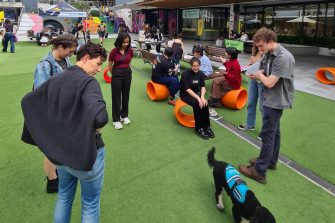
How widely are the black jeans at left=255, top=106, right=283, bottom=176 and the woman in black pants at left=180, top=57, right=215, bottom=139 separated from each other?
1381 millimetres

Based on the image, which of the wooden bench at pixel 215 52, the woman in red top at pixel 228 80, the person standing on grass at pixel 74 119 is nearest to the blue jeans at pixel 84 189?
the person standing on grass at pixel 74 119

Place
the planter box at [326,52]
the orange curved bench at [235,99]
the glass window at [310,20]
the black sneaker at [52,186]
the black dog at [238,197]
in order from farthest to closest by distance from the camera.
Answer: the glass window at [310,20] → the planter box at [326,52] → the orange curved bench at [235,99] → the black sneaker at [52,186] → the black dog at [238,197]

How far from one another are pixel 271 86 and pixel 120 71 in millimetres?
2682

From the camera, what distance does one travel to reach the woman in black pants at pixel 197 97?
16.0 ft

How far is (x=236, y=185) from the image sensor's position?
277 cm

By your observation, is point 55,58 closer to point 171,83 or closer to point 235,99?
point 171,83

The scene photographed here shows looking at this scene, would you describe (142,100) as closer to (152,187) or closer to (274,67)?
(152,187)

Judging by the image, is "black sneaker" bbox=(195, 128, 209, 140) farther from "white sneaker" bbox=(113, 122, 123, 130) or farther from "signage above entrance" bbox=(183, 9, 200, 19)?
"signage above entrance" bbox=(183, 9, 200, 19)

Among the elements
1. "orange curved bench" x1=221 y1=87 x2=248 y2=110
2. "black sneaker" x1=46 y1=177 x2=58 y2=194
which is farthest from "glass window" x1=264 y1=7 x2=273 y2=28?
"black sneaker" x1=46 y1=177 x2=58 y2=194

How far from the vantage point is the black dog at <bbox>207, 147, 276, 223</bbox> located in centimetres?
226

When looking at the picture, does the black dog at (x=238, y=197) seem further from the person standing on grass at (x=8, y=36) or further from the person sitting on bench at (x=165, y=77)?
the person standing on grass at (x=8, y=36)

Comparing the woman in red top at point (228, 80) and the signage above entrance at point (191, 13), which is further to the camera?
the signage above entrance at point (191, 13)

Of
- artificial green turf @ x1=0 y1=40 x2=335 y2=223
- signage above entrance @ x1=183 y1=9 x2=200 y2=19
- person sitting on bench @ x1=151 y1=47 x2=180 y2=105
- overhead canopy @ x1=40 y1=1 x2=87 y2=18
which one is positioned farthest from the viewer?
signage above entrance @ x1=183 y1=9 x2=200 y2=19

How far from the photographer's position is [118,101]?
5.14 m
